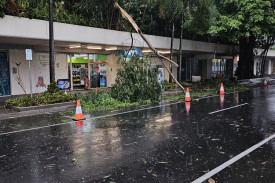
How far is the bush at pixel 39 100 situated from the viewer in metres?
11.3

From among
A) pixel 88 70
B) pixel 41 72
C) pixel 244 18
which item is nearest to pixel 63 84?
pixel 41 72

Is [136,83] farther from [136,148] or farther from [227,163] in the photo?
[227,163]

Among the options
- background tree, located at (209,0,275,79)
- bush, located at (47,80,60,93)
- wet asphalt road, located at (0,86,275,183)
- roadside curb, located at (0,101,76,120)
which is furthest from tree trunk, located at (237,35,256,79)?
bush, located at (47,80,60,93)

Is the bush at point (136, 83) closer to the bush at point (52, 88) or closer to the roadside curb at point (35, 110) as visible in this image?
the roadside curb at point (35, 110)

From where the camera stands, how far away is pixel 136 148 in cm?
570

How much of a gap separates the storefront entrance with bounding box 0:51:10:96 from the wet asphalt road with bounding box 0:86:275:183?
7923mm

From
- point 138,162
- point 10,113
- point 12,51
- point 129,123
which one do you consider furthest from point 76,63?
point 138,162

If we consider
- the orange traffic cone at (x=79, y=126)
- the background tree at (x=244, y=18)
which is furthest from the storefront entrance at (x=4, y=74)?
the background tree at (x=244, y=18)

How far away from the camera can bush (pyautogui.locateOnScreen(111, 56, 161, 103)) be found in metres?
13.8

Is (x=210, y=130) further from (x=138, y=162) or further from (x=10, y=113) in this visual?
(x=10, y=113)

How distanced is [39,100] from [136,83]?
214 inches

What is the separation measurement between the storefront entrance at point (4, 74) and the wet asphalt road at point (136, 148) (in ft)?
26.0

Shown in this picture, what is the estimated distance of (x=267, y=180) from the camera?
3945mm

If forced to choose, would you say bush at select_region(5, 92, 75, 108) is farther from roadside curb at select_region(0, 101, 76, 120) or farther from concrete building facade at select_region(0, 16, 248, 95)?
concrete building facade at select_region(0, 16, 248, 95)
